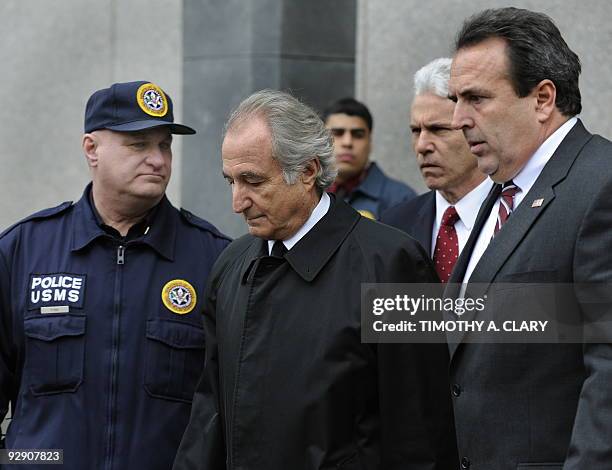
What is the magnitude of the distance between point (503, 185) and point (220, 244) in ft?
3.83

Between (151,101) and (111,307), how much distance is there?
0.74 meters

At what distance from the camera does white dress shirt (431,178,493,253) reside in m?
4.35

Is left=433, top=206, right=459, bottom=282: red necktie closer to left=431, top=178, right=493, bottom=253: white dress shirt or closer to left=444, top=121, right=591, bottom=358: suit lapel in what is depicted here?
left=431, top=178, right=493, bottom=253: white dress shirt

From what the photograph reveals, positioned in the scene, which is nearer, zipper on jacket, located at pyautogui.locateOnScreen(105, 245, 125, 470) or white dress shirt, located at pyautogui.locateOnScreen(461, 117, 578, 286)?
white dress shirt, located at pyautogui.locateOnScreen(461, 117, 578, 286)

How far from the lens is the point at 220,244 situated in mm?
4121

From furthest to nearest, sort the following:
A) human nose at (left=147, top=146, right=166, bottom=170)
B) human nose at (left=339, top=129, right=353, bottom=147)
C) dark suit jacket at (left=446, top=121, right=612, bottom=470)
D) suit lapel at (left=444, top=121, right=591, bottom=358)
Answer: human nose at (left=339, top=129, right=353, bottom=147) → human nose at (left=147, top=146, right=166, bottom=170) → suit lapel at (left=444, top=121, right=591, bottom=358) → dark suit jacket at (left=446, top=121, right=612, bottom=470)

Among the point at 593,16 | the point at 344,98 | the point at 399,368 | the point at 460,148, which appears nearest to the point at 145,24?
the point at 344,98

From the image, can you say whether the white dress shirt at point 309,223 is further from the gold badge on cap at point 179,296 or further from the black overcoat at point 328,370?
the gold badge on cap at point 179,296

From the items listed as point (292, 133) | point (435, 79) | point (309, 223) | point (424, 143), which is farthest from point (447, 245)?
point (292, 133)

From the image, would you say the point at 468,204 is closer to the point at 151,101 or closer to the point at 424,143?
the point at 424,143

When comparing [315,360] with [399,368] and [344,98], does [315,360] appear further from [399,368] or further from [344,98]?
[344,98]

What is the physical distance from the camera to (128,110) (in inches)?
159

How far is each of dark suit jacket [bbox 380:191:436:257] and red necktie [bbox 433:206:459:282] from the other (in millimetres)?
47

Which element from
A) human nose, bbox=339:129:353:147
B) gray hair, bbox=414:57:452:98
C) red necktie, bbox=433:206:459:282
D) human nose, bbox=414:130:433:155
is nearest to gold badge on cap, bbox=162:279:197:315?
red necktie, bbox=433:206:459:282
